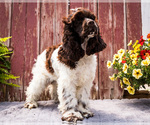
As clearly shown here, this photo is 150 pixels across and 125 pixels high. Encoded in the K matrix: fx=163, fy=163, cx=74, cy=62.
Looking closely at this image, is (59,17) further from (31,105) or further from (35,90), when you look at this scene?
(31,105)

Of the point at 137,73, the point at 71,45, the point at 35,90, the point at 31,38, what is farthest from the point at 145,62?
the point at 31,38

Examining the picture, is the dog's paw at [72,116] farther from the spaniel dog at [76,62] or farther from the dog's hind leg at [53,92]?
the dog's hind leg at [53,92]

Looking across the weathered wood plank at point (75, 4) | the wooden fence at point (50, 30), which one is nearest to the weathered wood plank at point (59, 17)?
the wooden fence at point (50, 30)

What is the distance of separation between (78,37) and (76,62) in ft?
1.08

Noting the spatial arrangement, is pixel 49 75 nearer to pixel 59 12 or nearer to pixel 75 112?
pixel 75 112

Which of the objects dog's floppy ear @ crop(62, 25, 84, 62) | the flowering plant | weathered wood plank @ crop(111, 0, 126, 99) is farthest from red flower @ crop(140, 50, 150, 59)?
dog's floppy ear @ crop(62, 25, 84, 62)

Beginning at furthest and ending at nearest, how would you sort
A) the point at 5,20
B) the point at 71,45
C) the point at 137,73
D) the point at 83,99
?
1. the point at 5,20
2. the point at 137,73
3. the point at 83,99
4. the point at 71,45

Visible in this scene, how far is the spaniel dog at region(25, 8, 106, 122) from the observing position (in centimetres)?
190

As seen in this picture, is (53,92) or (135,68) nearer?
(135,68)

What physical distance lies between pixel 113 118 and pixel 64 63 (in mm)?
952

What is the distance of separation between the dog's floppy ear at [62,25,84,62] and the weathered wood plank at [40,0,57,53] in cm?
134

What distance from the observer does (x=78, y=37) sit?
1.99 meters

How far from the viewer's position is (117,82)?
320 cm

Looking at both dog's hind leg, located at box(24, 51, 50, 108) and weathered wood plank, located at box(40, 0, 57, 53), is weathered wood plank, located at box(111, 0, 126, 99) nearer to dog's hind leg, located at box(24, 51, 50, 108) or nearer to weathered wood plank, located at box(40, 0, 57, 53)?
weathered wood plank, located at box(40, 0, 57, 53)
